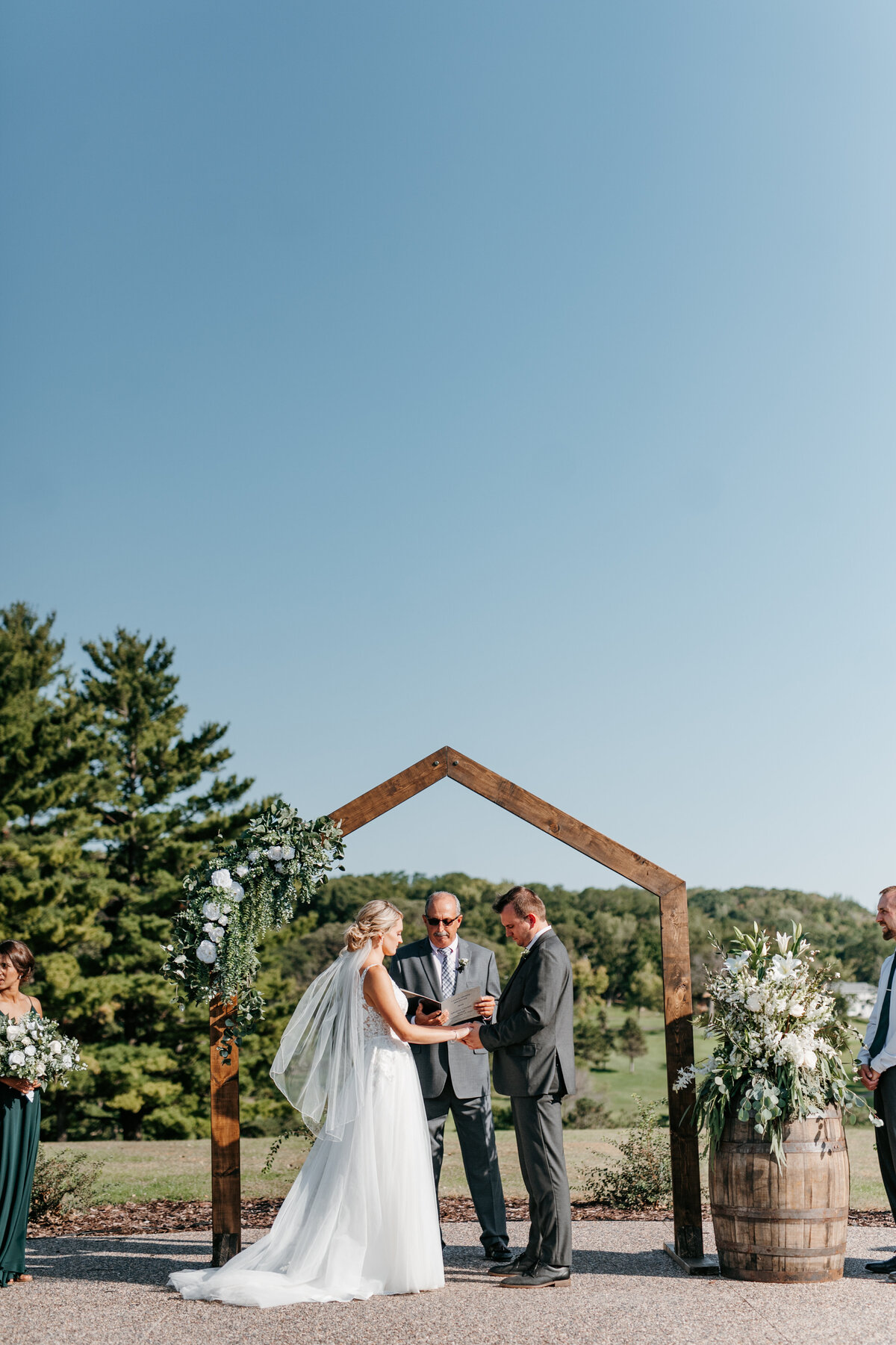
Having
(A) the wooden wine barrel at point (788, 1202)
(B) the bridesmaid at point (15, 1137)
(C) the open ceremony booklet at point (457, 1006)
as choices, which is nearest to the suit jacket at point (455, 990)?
(C) the open ceremony booklet at point (457, 1006)

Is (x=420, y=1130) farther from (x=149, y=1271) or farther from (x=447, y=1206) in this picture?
(x=447, y=1206)

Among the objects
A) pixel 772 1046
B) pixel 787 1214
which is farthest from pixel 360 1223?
pixel 772 1046

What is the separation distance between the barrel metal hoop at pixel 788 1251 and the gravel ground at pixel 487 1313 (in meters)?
0.14

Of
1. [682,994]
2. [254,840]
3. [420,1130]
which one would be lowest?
[420,1130]

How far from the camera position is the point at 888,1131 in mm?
6031

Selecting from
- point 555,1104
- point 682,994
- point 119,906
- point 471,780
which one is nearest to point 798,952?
point 682,994

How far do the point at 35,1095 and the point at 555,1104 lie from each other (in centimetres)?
295

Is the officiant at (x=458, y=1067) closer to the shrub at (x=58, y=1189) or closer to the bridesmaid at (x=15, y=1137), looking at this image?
the bridesmaid at (x=15, y=1137)

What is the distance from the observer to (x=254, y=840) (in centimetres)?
661

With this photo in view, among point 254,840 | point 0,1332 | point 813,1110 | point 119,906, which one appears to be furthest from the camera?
point 119,906

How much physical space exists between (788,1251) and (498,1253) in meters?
1.67

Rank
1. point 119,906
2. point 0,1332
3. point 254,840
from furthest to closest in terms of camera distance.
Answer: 1. point 119,906
2. point 254,840
3. point 0,1332

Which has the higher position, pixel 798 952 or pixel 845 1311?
pixel 798 952

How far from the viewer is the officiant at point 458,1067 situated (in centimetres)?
659
